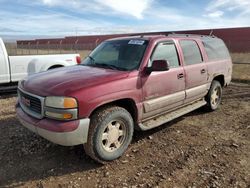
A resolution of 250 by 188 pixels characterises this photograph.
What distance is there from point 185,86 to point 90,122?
91.3 inches

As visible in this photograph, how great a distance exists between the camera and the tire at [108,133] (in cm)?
381

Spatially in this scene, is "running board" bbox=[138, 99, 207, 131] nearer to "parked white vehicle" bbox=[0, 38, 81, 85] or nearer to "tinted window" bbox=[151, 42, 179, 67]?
"tinted window" bbox=[151, 42, 179, 67]

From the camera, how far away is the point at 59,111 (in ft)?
11.7

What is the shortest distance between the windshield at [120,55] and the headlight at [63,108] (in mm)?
1225

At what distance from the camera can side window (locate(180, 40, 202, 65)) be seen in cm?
549

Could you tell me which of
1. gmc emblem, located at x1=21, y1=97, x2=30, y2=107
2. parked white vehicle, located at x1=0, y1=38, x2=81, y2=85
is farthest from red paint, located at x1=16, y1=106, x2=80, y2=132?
parked white vehicle, located at x1=0, y1=38, x2=81, y2=85

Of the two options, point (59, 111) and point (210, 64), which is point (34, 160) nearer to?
point (59, 111)

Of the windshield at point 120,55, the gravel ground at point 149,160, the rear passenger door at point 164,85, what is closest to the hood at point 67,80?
the windshield at point 120,55

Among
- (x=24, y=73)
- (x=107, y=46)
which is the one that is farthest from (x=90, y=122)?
(x=24, y=73)

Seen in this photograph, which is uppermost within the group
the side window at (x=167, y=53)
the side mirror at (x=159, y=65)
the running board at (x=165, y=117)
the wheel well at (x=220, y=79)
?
the side window at (x=167, y=53)

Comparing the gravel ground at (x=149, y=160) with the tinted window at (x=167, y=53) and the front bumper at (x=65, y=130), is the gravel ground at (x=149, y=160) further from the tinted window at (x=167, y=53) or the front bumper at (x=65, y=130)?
the tinted window at (x=167, y=53)

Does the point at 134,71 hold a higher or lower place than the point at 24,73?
higher

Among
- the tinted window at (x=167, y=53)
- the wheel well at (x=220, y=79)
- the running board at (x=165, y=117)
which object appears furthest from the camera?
the wheel well at (x=220, y=79)

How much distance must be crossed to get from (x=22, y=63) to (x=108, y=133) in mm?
5336
